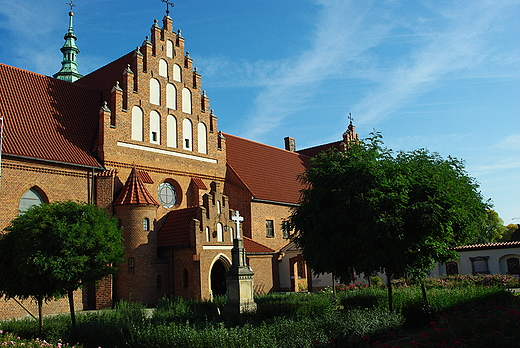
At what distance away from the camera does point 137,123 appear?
2616cm

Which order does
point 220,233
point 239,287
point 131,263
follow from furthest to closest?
1. point 220,233
2. point 131,263
3. point 239,287

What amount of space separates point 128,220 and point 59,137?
214 inches

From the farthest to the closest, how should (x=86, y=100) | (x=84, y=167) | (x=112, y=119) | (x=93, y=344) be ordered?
(x=86, y=100), (x=112, y=119), (x=84, y=167), (x=93, y=344)

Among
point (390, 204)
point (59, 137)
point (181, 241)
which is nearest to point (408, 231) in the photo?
point (390, 204)

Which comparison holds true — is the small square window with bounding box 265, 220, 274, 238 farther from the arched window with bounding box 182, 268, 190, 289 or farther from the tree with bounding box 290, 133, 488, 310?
the tree with bounding box 290, 133, 488, 310

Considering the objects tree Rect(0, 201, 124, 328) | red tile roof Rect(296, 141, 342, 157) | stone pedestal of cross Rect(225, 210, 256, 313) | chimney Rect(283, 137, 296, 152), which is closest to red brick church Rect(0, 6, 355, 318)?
stone pedestal of cross Rect(225, 210, 256, 313)

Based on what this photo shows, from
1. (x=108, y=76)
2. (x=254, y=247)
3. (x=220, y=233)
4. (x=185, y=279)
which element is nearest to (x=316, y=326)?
(x=185, y=279)

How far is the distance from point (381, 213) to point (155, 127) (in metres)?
16.2

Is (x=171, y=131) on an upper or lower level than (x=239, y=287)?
upper

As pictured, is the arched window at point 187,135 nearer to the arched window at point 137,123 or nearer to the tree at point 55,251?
the arched window at point 137,123

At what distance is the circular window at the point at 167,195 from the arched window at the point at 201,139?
3.31 meters

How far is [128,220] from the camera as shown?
2348 centimetres

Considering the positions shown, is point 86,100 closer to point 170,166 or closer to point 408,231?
point 170,166

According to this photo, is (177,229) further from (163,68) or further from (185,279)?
(163,68)
